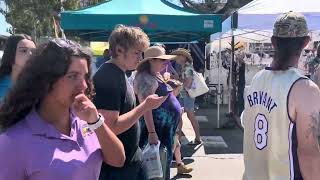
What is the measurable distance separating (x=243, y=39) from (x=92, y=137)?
15.6 meters

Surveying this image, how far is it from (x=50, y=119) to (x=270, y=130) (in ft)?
3.88

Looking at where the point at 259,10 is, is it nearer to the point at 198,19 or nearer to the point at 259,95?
the point at 198,19

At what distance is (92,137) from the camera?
7.22 feet

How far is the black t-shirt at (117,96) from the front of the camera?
3256mm

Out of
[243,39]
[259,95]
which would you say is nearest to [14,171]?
[259,95]

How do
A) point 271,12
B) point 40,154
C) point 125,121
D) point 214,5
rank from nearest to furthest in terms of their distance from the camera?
point 40,154 < point 125,121 < point 271,12 < point 214,5

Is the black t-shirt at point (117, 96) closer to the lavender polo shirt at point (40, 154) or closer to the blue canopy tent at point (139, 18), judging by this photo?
the lavender polo shirt at point (40, 154)

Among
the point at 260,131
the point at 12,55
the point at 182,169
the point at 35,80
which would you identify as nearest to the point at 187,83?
the point at 182,169

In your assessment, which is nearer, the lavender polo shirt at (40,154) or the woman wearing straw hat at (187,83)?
the lavender polo shirt at (40,154)

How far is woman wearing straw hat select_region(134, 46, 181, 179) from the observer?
4.82m

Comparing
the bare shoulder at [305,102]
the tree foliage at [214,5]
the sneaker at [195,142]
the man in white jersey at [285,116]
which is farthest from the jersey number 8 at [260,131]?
the tree foliage at [214,5]

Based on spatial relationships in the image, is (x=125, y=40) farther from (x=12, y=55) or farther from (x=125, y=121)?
(x=12, y=55)

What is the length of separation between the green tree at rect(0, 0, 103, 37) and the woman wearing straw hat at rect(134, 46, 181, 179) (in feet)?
62.9

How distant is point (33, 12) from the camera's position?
25.6 metres
